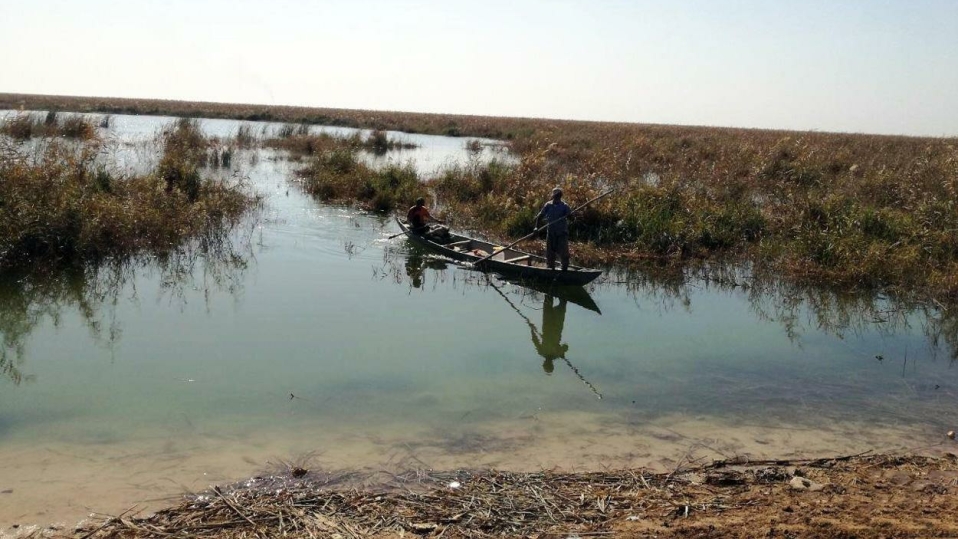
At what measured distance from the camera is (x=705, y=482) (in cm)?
530

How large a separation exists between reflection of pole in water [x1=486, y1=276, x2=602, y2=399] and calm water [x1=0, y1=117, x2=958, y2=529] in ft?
0.13

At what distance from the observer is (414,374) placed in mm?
7863

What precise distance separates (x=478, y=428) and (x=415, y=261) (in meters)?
7.54

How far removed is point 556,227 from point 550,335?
2.19 metres

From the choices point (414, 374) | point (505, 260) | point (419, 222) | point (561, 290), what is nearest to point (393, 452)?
point (414, 374)

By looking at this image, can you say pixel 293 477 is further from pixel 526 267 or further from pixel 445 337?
pixel 526 267

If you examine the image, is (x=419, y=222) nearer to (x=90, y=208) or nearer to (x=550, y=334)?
(x=550, y=334)

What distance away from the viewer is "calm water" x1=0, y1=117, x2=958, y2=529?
19.3 feet

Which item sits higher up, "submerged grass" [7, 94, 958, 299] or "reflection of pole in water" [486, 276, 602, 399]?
"submerged grass" [7, 94, 958, 299]

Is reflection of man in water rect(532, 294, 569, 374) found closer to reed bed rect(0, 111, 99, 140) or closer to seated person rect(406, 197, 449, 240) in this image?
seated person rect(406, 197, 449, 240)

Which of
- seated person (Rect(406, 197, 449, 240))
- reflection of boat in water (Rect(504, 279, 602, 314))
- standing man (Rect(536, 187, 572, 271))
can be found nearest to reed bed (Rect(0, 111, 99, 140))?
seated person (Rect(406, 197, 449, 240))

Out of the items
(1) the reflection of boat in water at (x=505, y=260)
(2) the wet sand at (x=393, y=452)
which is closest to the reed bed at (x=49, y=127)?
(1) the reflection of boat in water at (x=505, y=260)

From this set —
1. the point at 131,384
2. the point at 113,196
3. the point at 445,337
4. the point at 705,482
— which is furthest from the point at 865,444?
the point at 113,196

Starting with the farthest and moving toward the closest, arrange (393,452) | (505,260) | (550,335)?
(505,260)
(550,335)
(393,452)
